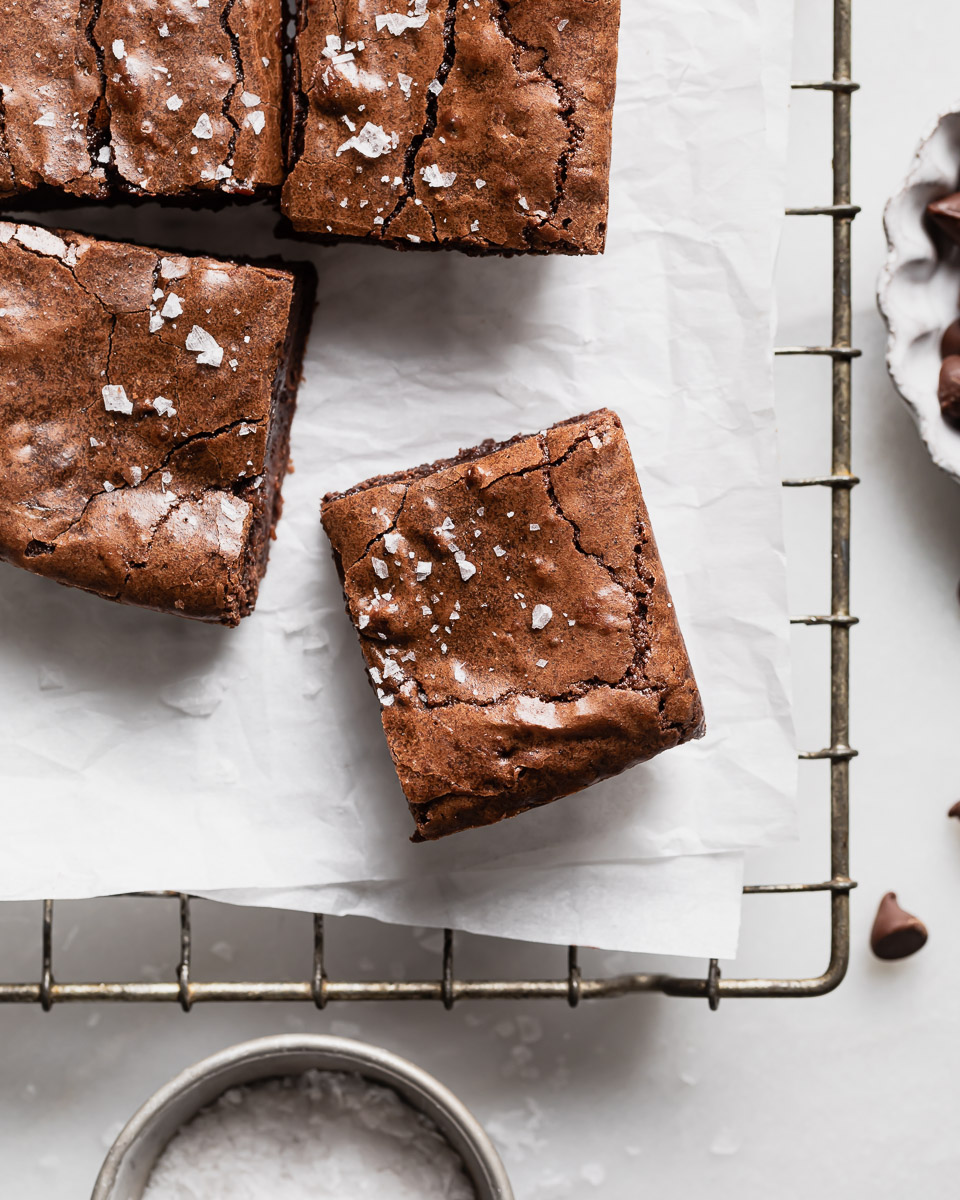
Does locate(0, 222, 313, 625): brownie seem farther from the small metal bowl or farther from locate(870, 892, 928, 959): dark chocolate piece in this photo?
locate(870, 892, 928, 959): dark chocolate piece

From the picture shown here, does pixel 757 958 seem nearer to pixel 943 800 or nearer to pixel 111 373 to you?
pixel 943 800

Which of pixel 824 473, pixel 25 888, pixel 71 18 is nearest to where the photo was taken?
pixel 71 18

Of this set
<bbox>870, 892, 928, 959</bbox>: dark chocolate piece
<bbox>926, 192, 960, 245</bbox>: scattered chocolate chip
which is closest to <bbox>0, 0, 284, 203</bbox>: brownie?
<bbox>926, 192, 960, 245</bbox>: scattered chocolate chip

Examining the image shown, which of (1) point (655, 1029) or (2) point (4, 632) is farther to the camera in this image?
(1) point (655, 1029)

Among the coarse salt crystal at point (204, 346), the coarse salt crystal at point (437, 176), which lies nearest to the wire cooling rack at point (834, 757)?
the coarse salt crystal at point (437, 176)

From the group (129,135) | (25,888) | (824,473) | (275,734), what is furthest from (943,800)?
(129,135)

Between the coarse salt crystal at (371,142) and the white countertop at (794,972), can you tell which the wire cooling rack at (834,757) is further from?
the coarse salt crystal at (371,142)
